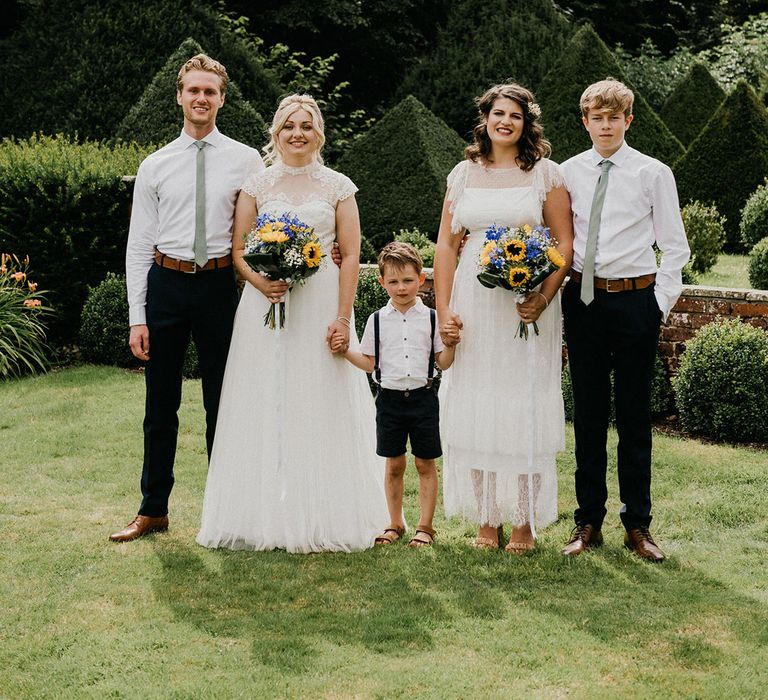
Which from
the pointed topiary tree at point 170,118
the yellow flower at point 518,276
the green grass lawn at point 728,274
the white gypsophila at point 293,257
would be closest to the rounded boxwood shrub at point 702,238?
the green grass lawn at point 728,274

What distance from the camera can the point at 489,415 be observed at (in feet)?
16.8

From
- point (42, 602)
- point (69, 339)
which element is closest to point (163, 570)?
point (42, 602)

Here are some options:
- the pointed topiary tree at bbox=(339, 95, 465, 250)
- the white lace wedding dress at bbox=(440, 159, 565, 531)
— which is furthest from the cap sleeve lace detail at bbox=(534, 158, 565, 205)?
the pointed topiary tree at bbox=(339, 95, 465, 250)

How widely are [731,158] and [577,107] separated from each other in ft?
6.26

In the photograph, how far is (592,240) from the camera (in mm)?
4898

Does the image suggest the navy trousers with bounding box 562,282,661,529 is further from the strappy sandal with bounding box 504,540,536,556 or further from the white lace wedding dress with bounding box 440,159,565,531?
the strappy sandal with bounding box 504,540,536,556

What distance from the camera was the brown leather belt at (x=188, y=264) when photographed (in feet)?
17.5

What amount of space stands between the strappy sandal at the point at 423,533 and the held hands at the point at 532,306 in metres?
1.23

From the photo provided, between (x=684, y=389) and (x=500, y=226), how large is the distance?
3095 mm

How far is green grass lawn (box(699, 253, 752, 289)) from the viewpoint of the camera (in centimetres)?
948

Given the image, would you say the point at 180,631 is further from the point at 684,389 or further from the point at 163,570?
the point at 684,389

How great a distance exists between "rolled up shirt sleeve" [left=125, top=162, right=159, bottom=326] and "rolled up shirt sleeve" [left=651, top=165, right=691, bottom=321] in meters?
2.48

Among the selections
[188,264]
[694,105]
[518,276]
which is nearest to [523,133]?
[518,276]

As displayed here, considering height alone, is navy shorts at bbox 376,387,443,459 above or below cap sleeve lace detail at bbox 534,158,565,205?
below
